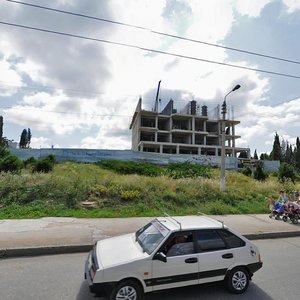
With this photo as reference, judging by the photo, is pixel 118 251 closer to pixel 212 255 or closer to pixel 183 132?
pixel 212 255

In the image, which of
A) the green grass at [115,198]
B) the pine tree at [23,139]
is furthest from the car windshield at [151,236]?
the pine tree at [23,139]

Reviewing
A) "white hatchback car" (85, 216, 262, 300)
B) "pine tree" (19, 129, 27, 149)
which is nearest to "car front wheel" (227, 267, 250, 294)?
"white hatchback car" (85, 216, 262, 300)

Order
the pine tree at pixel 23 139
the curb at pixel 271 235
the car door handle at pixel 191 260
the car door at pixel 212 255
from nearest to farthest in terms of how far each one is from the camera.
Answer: the car door handle at pixel 191 260
the car door at pixel 212 255
the curb at pixel 271 235
the pine tree at pixel 23 139

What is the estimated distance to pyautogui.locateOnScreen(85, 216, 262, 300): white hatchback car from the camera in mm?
3854

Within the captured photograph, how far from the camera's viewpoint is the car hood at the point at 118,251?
13.2ft

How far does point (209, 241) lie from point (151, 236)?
104cm

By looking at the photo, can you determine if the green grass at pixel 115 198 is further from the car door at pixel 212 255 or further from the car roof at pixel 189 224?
the car door at pixel 212 255

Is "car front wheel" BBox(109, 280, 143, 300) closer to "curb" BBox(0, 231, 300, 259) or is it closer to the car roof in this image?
the car roof

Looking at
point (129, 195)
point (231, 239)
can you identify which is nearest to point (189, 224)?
point (231, 239)

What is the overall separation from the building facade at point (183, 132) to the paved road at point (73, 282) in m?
59.8

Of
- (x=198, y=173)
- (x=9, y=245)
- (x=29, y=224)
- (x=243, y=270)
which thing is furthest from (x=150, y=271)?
(x=198, y=173)

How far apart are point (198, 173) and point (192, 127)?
50.9 m

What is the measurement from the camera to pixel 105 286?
148 inches

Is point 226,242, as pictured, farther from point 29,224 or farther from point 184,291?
point 29,224
